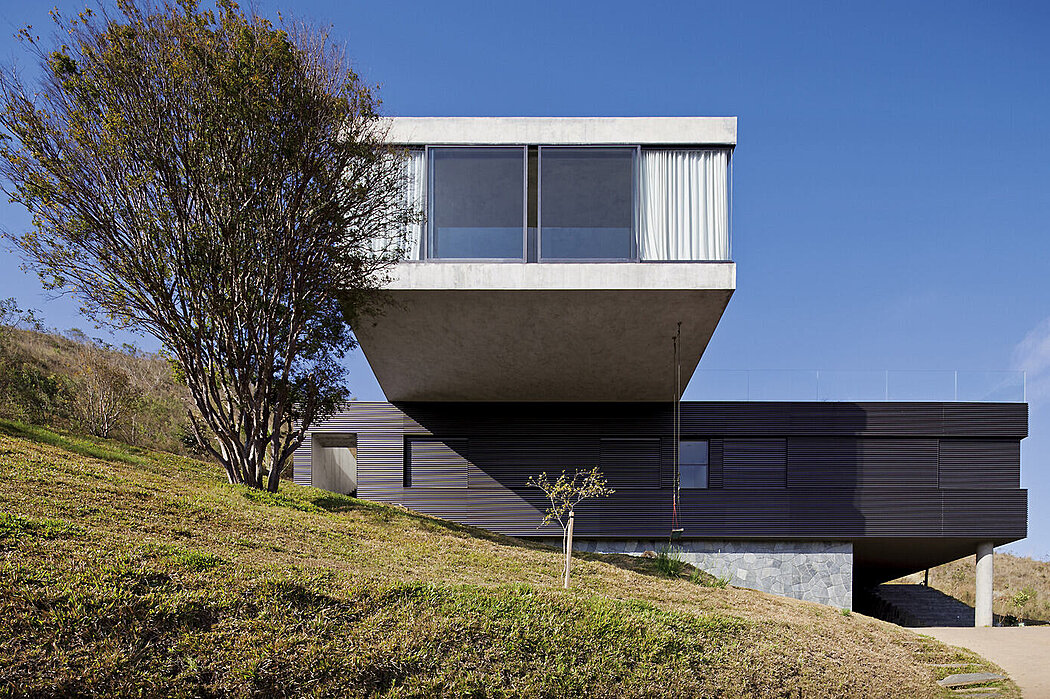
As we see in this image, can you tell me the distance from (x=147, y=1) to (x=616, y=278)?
6435 mm

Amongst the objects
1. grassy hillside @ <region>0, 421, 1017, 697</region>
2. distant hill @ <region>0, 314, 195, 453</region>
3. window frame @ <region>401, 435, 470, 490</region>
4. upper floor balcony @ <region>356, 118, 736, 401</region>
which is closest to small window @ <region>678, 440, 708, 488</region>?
window frame @ <region>401, 435, 470, 490</region>

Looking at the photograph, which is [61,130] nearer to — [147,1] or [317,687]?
[147,1]

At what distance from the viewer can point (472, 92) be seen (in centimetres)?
999

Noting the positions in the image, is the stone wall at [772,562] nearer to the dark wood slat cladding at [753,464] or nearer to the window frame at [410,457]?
the dark wood slat cladding at [753,464]

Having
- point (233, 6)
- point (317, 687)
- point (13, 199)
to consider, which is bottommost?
point (317, 687)

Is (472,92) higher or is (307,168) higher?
(472,92)

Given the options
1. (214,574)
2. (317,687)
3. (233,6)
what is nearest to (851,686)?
(317,687)

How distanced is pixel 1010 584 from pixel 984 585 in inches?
495

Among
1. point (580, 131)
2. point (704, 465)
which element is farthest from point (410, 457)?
point (580, 131)

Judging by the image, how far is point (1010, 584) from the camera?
2714 cm

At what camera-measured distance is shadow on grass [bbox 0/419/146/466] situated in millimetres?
10047

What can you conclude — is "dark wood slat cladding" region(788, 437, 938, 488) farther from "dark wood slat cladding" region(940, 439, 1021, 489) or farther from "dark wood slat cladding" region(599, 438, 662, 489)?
"dark wood slat cladding" region(599, 438, 662, 489)

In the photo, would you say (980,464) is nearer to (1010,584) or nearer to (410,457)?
(410,457)

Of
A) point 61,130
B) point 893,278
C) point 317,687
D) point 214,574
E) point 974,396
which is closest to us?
point 317,687
